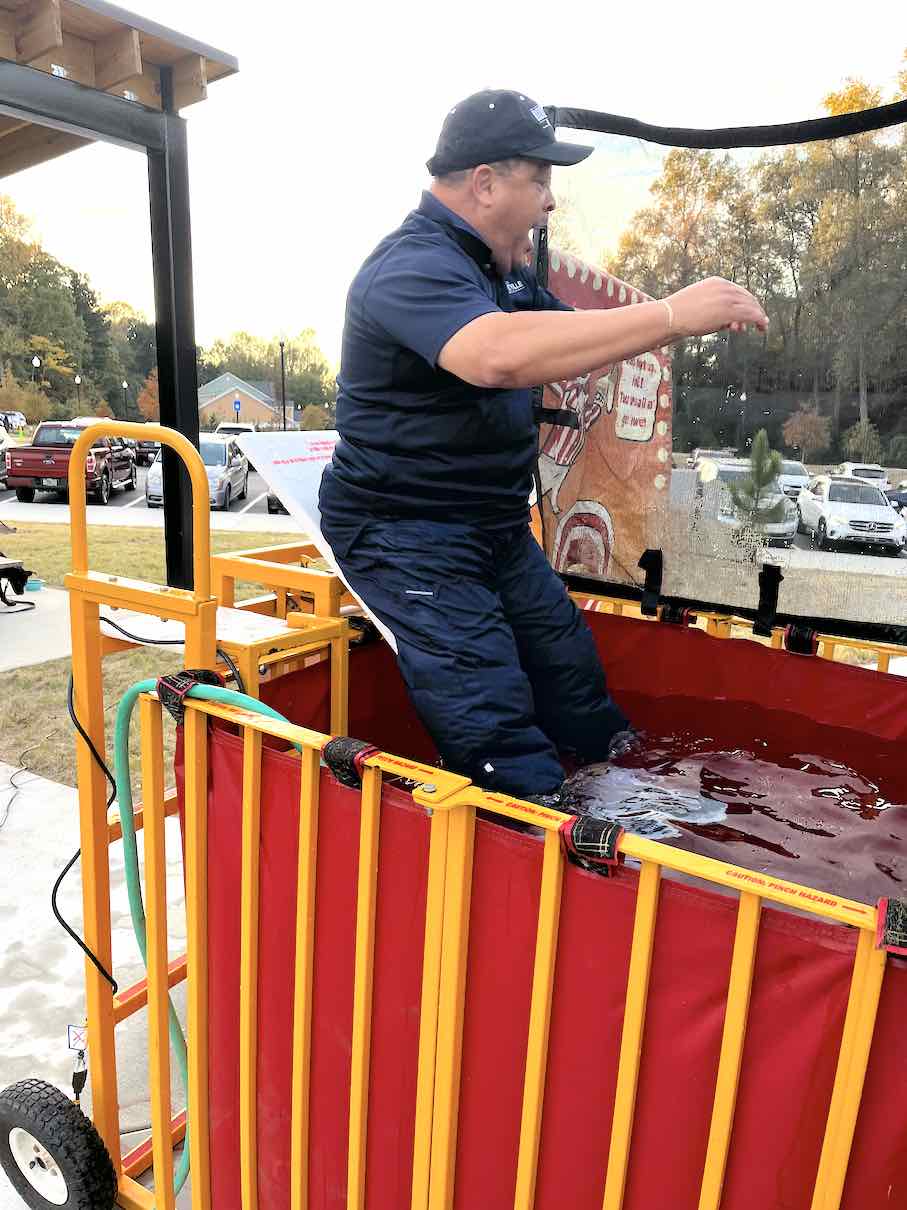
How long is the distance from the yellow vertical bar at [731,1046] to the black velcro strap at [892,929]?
0.43 feet

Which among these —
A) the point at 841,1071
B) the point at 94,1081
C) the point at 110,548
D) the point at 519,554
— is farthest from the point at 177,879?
the point at 110,548

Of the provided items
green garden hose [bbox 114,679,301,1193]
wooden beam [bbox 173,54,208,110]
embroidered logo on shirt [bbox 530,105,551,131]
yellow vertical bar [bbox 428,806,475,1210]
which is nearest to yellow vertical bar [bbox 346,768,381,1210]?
yellow vertical bar [bbox 428,806,475,1210]

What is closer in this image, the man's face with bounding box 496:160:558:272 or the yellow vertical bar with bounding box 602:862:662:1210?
the yellow vertical bar with bounding box 602:862:662:1210

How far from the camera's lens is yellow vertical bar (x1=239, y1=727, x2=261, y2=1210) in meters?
1.49

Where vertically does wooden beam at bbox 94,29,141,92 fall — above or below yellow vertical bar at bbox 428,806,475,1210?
above

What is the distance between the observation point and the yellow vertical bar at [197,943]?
1.58m

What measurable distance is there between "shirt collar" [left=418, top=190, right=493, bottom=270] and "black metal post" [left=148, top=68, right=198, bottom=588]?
3.83 m

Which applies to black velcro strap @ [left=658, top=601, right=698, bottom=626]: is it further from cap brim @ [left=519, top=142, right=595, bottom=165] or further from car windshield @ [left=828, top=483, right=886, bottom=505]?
cap brim @ [left=519, top=142, right=595, bottom=165]

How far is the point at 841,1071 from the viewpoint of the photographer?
102cm

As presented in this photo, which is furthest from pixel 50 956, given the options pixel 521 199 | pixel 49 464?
pixel 49 464

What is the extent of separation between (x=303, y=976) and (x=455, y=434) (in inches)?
44.5

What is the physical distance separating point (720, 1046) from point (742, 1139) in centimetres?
13

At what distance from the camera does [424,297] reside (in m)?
1.62

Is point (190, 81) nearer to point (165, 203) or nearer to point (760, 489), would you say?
point (165, 203)
